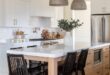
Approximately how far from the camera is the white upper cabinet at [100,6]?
324 inches

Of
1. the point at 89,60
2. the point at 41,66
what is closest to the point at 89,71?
the point at 89,60

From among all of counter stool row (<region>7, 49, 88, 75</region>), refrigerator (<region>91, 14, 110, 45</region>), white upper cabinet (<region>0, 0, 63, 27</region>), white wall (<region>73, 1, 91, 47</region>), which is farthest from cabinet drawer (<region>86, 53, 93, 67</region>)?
white wall (<region>73, 1, 91, 47</region>)

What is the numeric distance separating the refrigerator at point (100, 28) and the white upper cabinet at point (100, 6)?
8.1 inches

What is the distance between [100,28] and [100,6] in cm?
84

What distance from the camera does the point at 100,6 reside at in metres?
8.39

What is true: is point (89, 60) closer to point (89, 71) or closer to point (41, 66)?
point (89, 71)

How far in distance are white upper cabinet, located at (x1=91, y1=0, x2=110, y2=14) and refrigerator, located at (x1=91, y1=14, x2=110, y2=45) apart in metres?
0.20

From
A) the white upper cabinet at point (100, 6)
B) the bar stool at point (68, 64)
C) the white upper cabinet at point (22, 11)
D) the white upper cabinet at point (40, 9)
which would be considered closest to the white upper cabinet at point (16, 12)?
the white upper cabinet at point (22, 11)

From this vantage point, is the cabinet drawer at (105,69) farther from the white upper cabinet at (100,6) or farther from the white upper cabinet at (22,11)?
the white upper cabinet at (22,11)

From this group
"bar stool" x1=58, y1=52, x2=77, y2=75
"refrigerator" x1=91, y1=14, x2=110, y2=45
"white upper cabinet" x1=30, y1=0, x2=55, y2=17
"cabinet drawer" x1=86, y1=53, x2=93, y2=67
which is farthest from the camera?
"refrigerator" x1=91, y1=14, x2=110, y2=45

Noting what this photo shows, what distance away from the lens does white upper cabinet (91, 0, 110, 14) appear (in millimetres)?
8227

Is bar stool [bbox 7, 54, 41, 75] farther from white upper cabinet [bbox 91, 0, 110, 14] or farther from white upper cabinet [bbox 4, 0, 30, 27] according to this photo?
white upper cabinet [bbox 91, 0, 110, 14]

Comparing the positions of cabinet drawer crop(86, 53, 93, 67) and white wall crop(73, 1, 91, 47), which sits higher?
white wall crop(73, 1, 91, 47)

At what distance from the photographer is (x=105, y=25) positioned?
312 inches
